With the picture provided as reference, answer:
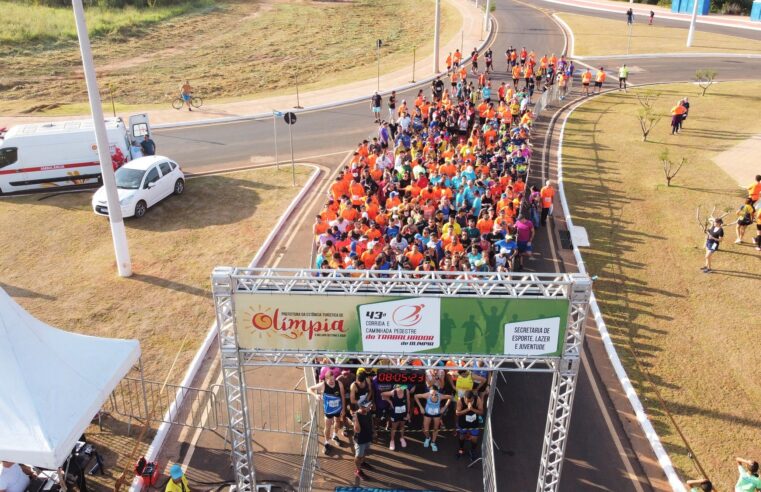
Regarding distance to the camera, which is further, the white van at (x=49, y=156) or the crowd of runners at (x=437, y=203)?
the white van at (x=49, y=156)

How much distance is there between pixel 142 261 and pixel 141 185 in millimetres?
3812

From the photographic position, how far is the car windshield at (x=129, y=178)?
68.4ft

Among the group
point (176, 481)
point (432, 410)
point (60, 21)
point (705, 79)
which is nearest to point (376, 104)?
point (705, 79)

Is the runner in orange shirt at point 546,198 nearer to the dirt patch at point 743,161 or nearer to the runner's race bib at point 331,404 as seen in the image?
the dirt patch at point 743,161

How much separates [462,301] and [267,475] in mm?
4887

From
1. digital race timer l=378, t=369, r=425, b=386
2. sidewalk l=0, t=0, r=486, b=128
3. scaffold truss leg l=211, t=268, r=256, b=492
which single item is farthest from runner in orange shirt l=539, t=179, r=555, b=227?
sidewalk l=0, t=0, r=486, b=128

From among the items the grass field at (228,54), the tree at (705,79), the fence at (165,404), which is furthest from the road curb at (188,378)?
the tree at (705,79)

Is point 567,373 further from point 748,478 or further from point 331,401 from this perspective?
point 331,401

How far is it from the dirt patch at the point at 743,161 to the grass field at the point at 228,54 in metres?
22.9

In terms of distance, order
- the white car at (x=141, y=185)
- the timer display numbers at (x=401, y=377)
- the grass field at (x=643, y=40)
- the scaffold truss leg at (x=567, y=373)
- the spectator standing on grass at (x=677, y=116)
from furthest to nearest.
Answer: the grass field at (x=643, y=40) → the spectator standing on grass at (x=677, y=116) → the white car at (x=141, y=185) → the timer display numbers at (x=401, y=377) → the scaffold truss leg at (x=567, y=373)

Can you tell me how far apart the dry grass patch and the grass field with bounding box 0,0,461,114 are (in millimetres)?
15928

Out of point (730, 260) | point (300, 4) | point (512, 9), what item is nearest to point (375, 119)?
point (730, 260)

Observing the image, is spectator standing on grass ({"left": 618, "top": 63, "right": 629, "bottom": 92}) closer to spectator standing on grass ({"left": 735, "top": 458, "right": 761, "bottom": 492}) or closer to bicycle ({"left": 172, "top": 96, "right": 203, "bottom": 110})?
bicycle ({"left": 172, "top": 96, "right": 203, "bottom": 110})

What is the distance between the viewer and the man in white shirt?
970 cm
